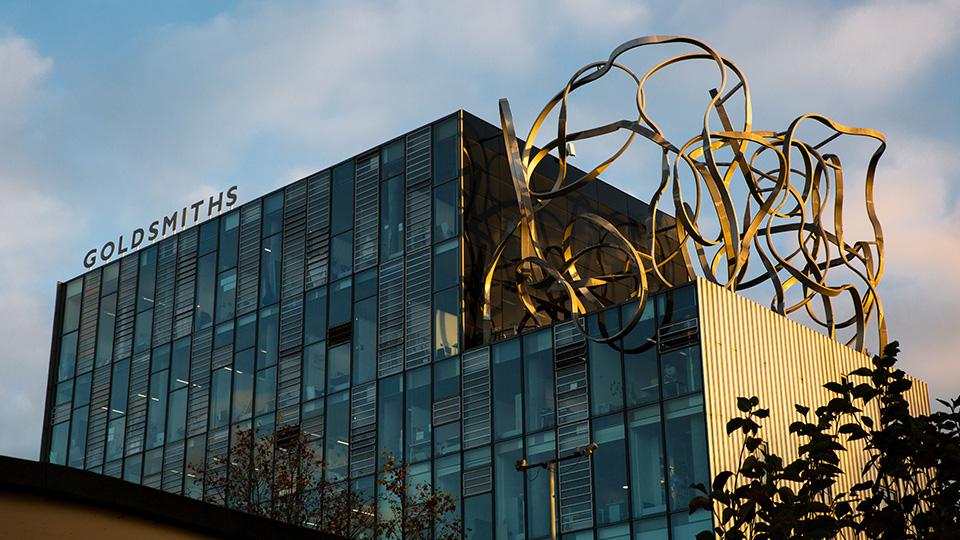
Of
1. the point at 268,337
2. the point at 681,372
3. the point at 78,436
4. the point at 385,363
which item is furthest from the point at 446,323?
the point at 78,436

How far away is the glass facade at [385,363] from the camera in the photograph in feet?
152

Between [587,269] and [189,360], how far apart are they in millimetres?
19228

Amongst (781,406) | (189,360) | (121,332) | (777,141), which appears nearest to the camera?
(781,406)

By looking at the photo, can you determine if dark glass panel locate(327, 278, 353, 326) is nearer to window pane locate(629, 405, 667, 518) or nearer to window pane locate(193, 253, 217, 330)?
window pane locate(193, 253, 217, 330)

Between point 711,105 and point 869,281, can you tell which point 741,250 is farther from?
point 869,281

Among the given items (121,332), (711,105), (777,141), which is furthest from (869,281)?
(121,332)

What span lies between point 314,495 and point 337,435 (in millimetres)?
2640

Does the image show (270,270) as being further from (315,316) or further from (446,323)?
(446,323)

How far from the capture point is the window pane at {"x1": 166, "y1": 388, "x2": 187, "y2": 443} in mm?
63312

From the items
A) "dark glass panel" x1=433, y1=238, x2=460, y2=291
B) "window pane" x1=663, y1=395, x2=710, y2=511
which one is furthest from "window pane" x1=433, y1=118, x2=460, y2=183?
"window pane" x1=663, y1=395, x2=710, y2=511

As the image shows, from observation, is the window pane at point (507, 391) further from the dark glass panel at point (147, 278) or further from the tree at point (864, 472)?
the tree at point (864, 472)

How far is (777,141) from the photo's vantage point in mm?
52375

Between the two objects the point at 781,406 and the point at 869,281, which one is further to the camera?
the point at 869,281

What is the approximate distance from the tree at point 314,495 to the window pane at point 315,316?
4.02m
